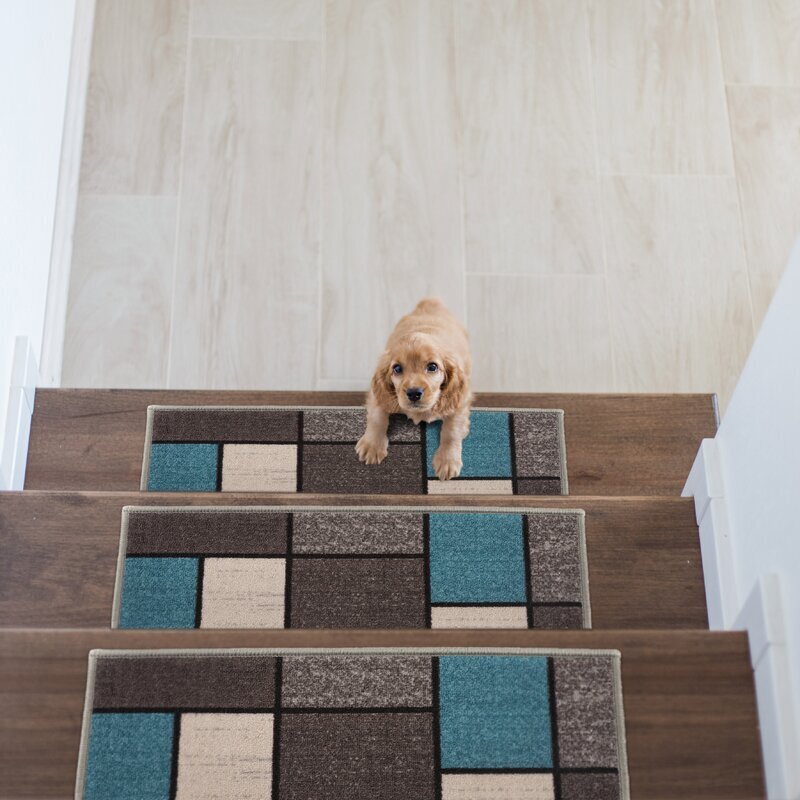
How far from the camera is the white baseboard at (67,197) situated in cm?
241

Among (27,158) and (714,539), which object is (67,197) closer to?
(27,158)

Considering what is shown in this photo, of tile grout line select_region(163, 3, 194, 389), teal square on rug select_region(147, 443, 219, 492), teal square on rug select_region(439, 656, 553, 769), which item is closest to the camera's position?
teal square on rug select_region(439, 656, 553, 769)

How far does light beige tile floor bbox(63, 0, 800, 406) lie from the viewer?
2.56 metres

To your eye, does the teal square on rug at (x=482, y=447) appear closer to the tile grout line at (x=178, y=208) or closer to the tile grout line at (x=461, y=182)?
the tile grout line at (x=461, y=182)

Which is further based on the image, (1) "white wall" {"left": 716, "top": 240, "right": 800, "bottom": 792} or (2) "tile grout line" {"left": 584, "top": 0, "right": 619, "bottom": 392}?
(2) "tile grout line" {"left": 584, "top": 0, "right": 619, "bottom": 392}

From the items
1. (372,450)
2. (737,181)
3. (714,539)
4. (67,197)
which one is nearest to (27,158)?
(67,197)

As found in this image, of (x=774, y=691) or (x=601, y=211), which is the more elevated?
(x=601, y=211)

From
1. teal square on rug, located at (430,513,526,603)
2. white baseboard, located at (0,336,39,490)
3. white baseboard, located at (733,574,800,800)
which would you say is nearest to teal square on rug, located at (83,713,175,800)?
teal square on rug, located at (430,513,526,603)

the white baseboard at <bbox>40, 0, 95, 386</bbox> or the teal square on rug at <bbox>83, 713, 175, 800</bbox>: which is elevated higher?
the white baseboard at <bbox>40, 0, 95, 386</bbox>

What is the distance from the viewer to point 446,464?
82.3 inches

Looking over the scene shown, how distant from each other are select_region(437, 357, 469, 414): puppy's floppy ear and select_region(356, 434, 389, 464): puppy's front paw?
0.16 m

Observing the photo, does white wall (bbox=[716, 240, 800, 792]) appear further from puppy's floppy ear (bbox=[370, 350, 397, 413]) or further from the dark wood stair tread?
puppy's floppy ear (bbox=[370, 350, 397, 413])

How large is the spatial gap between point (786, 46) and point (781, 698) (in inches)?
82.7

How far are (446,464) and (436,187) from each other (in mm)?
936
